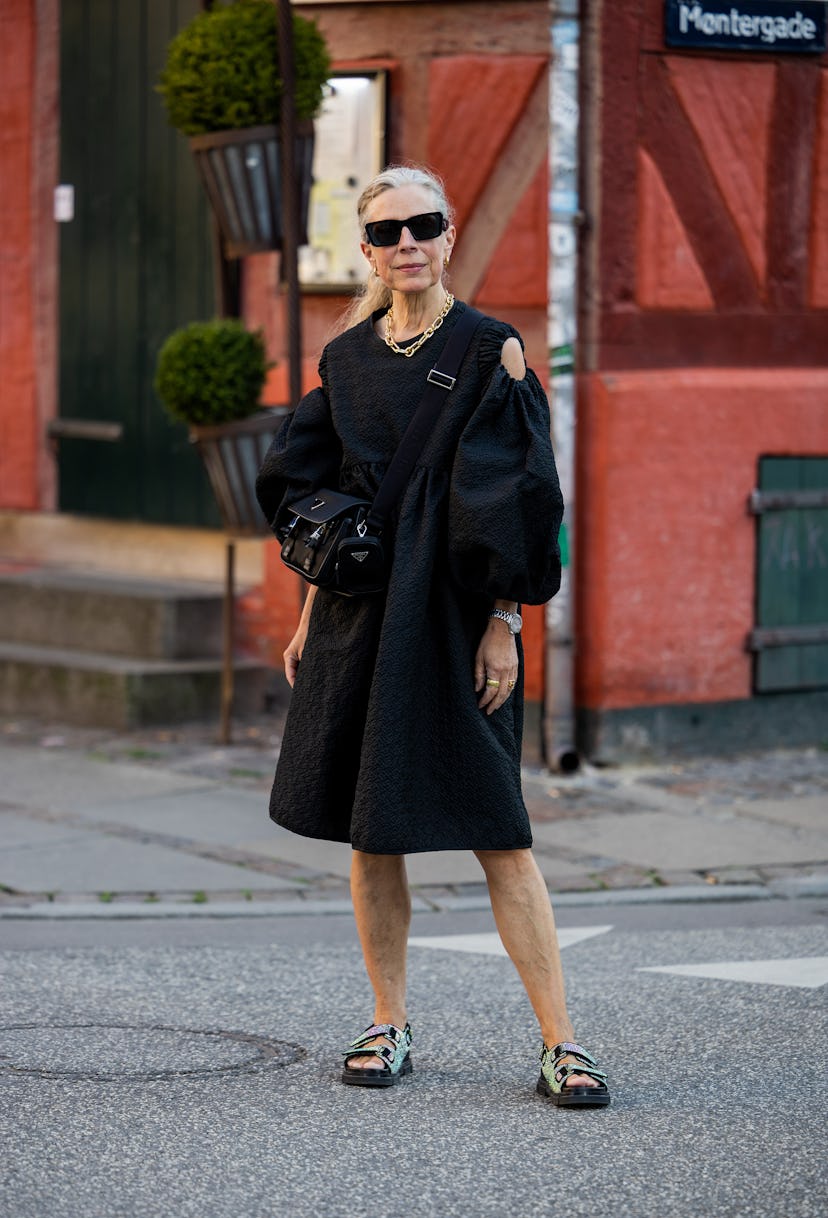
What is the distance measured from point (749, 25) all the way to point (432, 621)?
5.62m

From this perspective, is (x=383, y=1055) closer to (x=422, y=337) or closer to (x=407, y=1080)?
(x=407, y=1080)

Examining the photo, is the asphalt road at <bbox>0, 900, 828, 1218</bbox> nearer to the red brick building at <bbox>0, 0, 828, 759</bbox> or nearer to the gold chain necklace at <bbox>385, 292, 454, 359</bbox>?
the gold chain necklace at <bbox>385, 292, 454, 359</bbox>

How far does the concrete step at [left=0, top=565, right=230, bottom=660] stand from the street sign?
362 centimetres

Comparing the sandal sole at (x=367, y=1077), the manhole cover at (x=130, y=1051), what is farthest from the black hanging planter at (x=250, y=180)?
the sandal sole at (x=367, y=1077)

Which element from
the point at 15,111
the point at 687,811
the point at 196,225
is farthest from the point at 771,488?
the point at 15,111

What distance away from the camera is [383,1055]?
4.61 metres

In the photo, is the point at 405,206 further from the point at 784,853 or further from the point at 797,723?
the point at 797,723

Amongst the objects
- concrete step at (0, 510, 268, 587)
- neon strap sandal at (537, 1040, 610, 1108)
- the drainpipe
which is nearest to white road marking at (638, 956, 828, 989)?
neon strap sandal at (537, 1040, 610, 1108)

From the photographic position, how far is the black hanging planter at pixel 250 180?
→ 8.58m

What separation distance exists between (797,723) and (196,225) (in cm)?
413

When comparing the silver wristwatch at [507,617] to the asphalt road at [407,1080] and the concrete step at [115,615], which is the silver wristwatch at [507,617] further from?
the concrete step at [115,615]

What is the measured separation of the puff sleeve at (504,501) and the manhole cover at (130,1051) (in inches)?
51.8

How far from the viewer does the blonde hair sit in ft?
14.7

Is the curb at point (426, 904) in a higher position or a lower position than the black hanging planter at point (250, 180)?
lower
